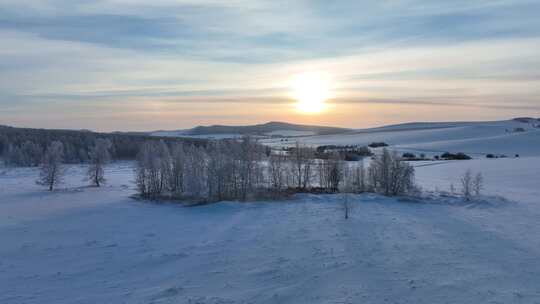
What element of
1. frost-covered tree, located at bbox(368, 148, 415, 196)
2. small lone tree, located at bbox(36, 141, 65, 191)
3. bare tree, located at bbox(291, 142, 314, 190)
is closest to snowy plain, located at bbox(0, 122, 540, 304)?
frost-covered tree, located at bbox(368, 148, 415, 196)

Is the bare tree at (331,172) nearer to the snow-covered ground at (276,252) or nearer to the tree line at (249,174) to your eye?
the tree line at (249,174)

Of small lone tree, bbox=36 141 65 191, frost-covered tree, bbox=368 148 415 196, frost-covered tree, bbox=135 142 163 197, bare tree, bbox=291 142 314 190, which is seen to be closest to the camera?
frost-covered tree, bbox=368 148 415 196

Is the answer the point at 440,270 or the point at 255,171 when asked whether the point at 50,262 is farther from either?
the point at 255,171

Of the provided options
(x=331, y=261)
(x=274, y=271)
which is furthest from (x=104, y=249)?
(x=331, y=261)

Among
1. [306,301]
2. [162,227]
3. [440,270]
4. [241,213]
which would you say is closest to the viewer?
[306,301]

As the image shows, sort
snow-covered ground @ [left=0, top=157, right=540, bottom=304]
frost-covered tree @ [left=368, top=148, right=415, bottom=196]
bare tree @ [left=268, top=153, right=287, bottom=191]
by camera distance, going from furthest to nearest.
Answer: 1. bare tree @ [left=268, top=153, right=287, bottom=191]
2. frost-covered tree @ [left=368, top=148, right=415, bottom=196]
3. snow-covered ground @ [left=0, top=157, right=540, bottom=304]

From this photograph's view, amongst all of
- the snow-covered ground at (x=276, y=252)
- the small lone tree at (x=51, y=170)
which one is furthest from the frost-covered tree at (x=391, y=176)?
the small lone tree at (x=51, y=170)

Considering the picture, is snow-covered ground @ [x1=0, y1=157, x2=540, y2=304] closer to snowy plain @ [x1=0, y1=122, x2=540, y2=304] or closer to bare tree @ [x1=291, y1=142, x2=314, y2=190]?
snowy plain @ [x1=0, y1=122, x2=540, y2=304]

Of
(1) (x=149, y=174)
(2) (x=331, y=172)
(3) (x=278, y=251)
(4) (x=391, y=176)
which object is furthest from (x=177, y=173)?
(3) (x=278, y=251)
